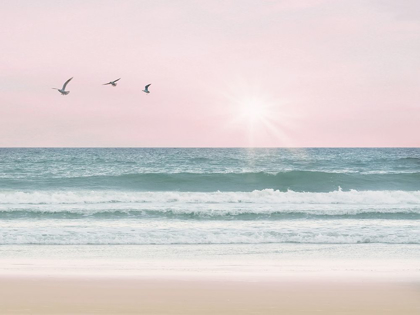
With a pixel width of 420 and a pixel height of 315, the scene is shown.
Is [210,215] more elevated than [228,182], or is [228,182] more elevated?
[228,182]

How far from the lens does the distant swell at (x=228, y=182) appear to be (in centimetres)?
3278

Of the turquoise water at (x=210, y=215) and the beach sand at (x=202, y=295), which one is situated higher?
the turquoise water at (x=210, y=215)

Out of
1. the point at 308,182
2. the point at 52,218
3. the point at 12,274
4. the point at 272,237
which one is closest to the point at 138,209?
the point at 52,218

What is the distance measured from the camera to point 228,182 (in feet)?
113

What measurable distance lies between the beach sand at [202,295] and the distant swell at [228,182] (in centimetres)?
2300

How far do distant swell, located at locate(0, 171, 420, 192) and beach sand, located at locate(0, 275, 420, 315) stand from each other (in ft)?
75.4

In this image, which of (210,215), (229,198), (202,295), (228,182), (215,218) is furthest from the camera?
(228,182)

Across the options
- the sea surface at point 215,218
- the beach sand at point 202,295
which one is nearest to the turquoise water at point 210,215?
the sea surface at point 215,218

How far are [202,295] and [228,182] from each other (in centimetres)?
2618

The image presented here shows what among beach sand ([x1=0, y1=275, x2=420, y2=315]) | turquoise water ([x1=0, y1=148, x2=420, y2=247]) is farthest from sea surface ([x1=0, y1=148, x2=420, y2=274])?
beach sand ([x1=0, y1=275, x2=420, y2=315])

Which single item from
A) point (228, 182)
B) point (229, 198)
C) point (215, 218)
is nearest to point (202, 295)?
point (215, 218)

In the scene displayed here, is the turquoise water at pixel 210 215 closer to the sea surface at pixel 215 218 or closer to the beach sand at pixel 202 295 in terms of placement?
the sea surface at pixel 215 218

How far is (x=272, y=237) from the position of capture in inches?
545

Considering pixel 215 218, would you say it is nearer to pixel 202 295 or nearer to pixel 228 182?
pixel 202 295
